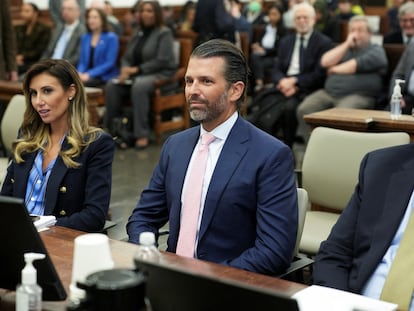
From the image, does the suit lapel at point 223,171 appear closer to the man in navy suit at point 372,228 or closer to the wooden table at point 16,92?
the man in navy suit at point 372,228

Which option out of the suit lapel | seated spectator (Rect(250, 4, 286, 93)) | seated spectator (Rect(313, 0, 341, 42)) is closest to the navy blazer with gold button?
the suit lapel

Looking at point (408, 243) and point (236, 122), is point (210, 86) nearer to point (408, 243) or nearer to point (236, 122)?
point (236, 122)

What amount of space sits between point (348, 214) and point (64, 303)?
99cm

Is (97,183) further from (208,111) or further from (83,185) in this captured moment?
(208,111)

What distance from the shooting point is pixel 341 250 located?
2.54 m

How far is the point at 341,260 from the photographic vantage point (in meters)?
2.53

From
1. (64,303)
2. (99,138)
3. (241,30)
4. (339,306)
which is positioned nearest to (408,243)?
(339,306)

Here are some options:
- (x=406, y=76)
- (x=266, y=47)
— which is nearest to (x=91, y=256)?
(x=406, y=76)

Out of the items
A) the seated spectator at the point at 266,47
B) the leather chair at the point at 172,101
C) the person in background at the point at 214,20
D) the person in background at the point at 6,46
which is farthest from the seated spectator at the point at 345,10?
the person in background at the point at 6,46

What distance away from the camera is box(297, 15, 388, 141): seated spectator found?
21.3 feet

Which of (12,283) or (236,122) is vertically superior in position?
(236,122)

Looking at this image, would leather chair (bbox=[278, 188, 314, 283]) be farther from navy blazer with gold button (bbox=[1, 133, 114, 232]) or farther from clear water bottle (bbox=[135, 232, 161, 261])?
navy blazer with gold button (bbox=[1, 133, 114, 232])

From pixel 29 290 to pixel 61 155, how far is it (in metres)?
1.41

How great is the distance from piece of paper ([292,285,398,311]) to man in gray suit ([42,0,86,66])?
21.5ft
